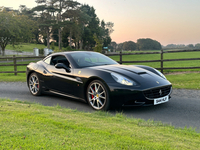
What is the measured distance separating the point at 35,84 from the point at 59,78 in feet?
4.91

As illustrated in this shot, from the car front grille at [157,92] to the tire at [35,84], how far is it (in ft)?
12.1

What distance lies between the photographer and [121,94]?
4992 mm

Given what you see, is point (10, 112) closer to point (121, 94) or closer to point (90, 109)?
point (90, 109)

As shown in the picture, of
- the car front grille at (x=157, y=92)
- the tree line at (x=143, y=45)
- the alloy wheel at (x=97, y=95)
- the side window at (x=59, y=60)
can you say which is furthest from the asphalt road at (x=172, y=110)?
the tree line at (x=143, y=45)

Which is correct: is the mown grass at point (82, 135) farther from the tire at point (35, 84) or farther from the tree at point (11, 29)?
the tree at point (11, 29)

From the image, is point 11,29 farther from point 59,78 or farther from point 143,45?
point 143,45

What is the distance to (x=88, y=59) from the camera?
6352mm

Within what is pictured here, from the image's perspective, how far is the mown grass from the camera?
263 centimetres

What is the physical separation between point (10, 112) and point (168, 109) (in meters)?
3.69

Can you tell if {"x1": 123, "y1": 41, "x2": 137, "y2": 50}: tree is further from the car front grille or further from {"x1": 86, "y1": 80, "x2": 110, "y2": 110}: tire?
{"x1": 86, "y1": 80, "x2": 110, "y2": 110}: tire

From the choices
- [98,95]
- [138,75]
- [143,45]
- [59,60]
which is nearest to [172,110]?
[138,75]

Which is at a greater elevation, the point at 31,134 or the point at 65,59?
the point at 65,59

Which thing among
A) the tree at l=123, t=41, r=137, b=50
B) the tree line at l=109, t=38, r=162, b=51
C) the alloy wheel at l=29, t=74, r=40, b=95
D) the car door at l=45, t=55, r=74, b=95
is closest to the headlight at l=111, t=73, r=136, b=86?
the car door at l=45, t=55, r=74, b=95

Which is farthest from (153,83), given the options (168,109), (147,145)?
(147,145)
